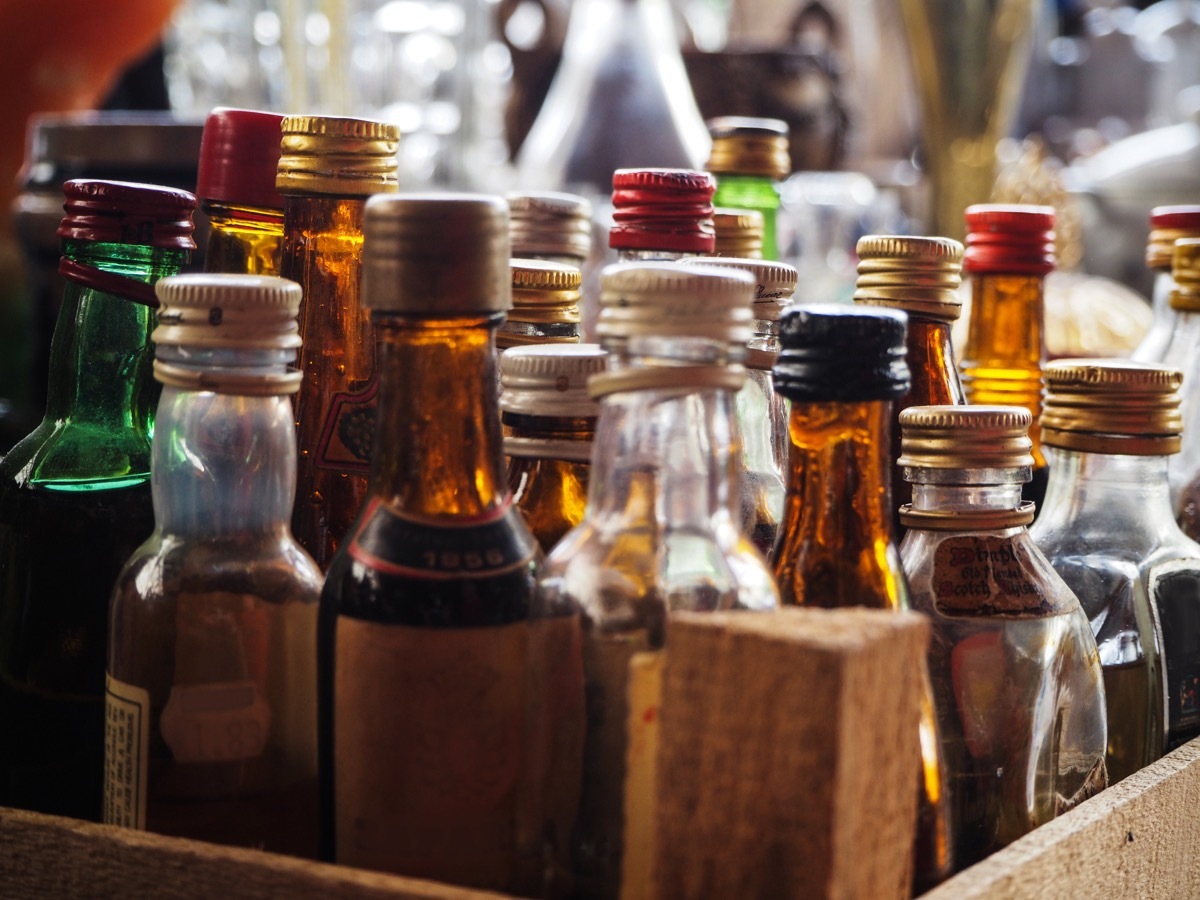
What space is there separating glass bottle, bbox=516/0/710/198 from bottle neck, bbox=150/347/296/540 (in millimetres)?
789

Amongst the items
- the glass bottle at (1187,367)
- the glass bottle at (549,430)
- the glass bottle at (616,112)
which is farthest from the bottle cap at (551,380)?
the glass bottle at (616,112)

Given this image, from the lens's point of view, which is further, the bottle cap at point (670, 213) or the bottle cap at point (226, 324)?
the bottle cap at point (670, 213)

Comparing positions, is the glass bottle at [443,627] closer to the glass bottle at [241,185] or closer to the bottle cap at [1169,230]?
the glass bottle at [241,185]

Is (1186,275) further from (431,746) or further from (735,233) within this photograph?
(431,746)

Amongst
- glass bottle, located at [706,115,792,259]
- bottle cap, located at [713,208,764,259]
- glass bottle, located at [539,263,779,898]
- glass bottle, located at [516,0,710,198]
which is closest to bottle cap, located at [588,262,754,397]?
glass bottle, located at [539,263,779,898]

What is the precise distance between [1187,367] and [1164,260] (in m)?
0.06

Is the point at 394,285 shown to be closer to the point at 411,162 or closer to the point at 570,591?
the point at 570,591

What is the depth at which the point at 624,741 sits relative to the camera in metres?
0.37

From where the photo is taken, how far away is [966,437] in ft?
1.42

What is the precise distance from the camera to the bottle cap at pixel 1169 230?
0.71 metres

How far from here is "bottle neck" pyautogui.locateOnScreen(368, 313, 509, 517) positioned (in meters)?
0.38

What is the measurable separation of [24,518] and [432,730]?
0.19 metres

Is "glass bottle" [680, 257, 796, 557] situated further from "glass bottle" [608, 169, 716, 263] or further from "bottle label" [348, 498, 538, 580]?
"bottle label" [348, 498, 538, 580]

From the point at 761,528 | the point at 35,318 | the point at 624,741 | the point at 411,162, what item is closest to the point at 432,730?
the point at 624,741
